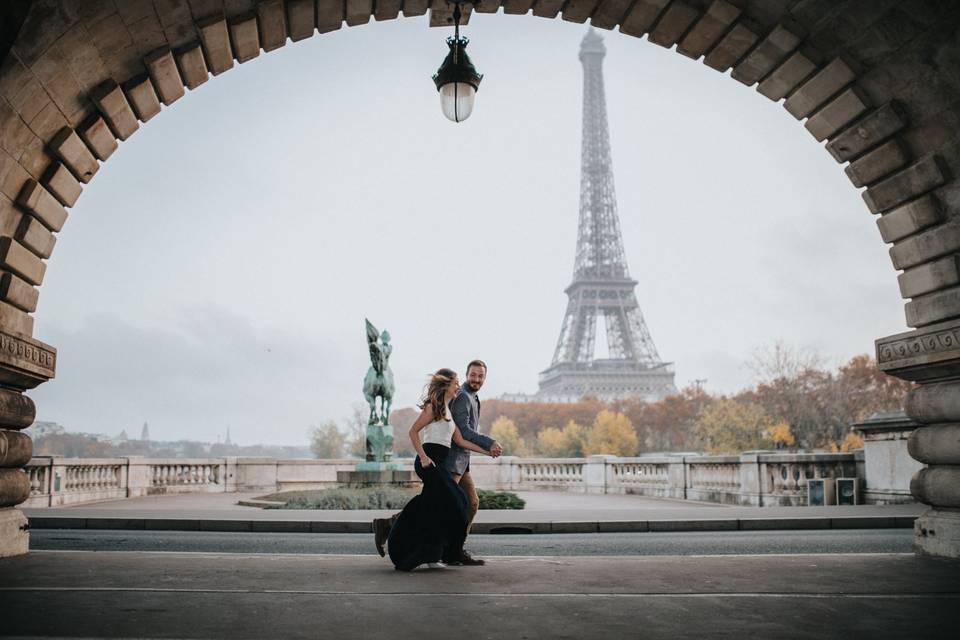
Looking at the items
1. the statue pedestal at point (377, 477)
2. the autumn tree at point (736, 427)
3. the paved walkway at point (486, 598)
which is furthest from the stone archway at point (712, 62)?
the autumn tree at point (736, 427)

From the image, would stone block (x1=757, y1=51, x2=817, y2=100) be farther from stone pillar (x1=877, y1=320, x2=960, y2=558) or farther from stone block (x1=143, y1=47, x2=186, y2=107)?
stone block (x1=143, y1=47, x2=186, y2=107)

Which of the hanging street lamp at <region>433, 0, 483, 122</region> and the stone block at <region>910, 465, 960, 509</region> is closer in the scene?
the stone block at <region>910, 465, 960, 509</region>

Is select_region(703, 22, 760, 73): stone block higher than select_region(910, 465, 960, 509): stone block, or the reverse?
select_region(703, 22, 760, 73): stone block

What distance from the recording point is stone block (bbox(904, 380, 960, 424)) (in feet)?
25.3

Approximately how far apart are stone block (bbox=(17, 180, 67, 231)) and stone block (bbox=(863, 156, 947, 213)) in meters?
7.93

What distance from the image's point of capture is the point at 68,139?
7715mm

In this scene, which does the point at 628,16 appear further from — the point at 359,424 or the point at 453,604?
the point at 359,424

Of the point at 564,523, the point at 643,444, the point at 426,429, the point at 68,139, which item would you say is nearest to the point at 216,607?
the point at 426,429

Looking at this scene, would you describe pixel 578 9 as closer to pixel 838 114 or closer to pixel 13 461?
pixel 838 114

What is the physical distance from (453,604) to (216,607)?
155 cm

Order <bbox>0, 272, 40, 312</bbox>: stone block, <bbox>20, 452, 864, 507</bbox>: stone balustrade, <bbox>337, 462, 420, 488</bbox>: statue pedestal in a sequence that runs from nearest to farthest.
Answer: <bbox>0, 272, 40, 312</bbox>: stone block
<bbox>20, 452, 864, 507</bbox>: stone balustrade
<bbox>337, 462, 420, 488</bbox>: statue pedestal

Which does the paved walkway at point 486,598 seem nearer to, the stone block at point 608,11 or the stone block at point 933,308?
the stone block at point 933,308

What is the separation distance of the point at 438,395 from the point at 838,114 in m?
4.90

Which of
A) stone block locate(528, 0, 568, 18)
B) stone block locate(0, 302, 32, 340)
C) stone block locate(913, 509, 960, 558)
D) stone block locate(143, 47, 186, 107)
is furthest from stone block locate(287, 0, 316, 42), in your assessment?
stone block locate(913, 509, 960, 558)
